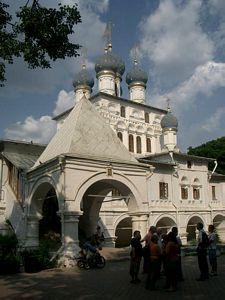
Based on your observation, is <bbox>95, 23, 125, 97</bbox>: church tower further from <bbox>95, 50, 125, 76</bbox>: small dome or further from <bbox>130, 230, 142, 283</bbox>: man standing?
<bbox>130, 230, 142, 283</bbox>: man standing

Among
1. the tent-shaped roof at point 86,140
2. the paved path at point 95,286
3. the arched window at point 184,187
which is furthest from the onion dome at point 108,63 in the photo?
the paved path at point 95,286

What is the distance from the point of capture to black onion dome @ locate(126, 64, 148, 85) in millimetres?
39156

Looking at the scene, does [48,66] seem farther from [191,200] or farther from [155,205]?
[191,200]

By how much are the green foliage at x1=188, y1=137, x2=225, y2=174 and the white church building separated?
19.9 ft

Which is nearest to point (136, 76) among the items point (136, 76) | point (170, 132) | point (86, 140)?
point (136, 76)

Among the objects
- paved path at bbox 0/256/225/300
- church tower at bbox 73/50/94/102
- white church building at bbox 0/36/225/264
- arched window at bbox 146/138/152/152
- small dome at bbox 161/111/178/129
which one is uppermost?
church tower at bbox 73/50/94/102

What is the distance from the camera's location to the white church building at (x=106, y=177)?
1328cm

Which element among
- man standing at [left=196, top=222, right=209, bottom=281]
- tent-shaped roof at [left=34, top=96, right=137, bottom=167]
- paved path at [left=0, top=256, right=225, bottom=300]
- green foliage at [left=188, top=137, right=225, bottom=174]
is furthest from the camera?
green foliage at [left=188, top=137, right=225, bottom=174]

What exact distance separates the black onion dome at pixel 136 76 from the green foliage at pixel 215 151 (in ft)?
31.9

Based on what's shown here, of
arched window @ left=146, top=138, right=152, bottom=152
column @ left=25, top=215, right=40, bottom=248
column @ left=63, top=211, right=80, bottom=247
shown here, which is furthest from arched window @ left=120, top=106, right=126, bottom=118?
column @ left=63, top=211, right=80, bottom=247

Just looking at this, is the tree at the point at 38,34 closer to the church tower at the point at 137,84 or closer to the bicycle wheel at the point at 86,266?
the bicycle wheel at the point at 86,266

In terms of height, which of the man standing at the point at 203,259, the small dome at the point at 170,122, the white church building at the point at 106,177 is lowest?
the man standing at the point at 203,259

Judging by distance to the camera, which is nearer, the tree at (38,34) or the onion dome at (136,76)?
the tree at (38,34)

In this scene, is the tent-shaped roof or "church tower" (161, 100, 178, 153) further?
"church tower" (161, 100, 178, 153)
